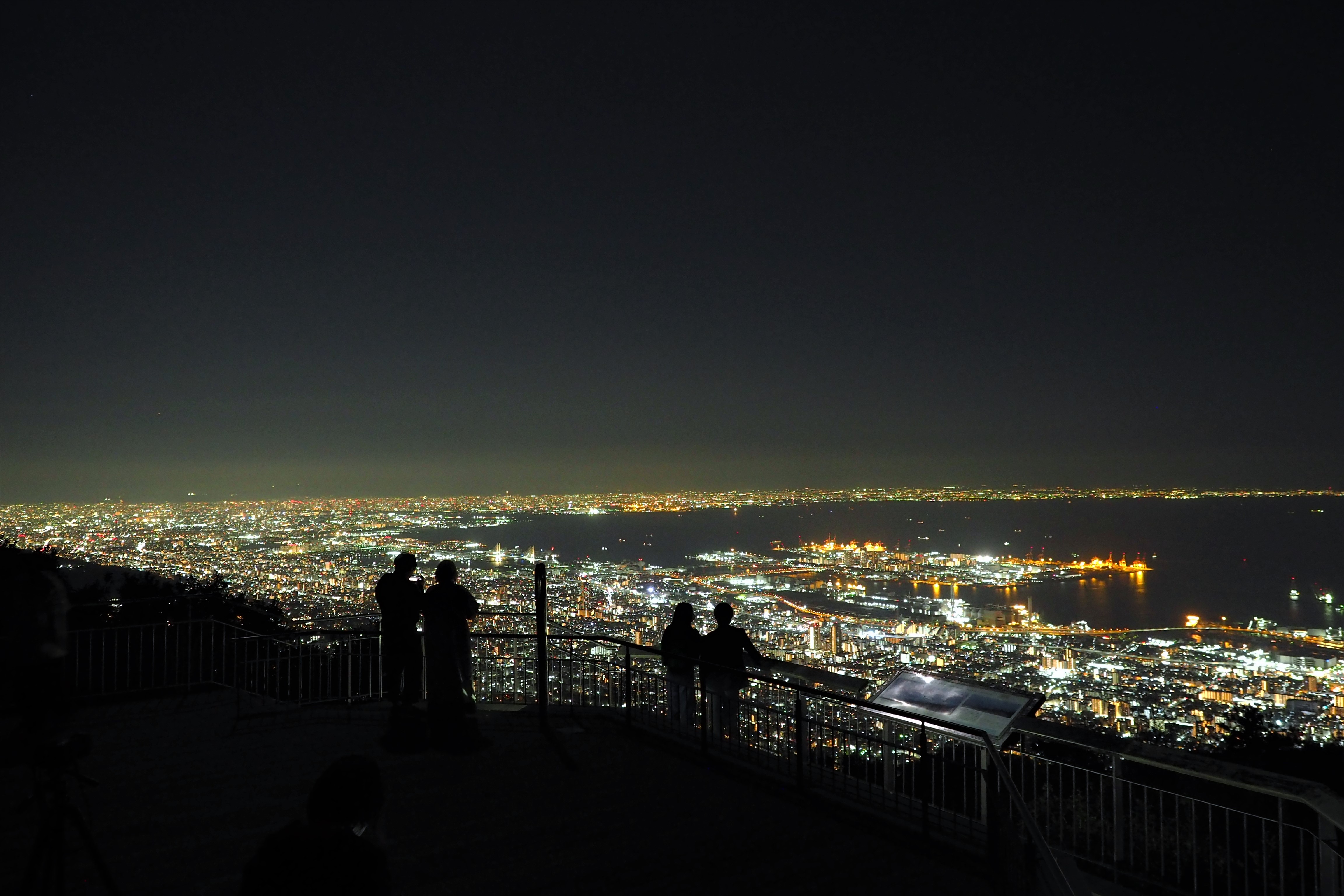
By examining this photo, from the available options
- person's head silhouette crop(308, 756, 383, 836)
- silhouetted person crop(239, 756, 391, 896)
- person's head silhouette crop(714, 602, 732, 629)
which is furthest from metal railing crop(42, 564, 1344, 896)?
person's head silhouette crop(308, 756, 383, 836)

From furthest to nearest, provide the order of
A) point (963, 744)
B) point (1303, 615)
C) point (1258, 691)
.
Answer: point (1303, 615)
point (1258, 691)
point (963, 744)

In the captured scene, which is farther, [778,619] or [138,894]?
[778,619]

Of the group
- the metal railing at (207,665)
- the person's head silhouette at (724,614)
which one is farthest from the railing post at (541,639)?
the metal railing at (207,665)

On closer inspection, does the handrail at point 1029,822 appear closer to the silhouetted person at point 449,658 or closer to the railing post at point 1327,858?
the railing post at point 1327,858

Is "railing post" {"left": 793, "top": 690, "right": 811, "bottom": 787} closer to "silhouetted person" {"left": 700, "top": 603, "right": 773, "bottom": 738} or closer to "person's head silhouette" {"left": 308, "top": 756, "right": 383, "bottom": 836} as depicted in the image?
"silhouetted person" {"left": 700, "top": 603, "right": 773, "bottom": 738}

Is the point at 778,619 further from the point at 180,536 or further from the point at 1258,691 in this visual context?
the point at 180,536

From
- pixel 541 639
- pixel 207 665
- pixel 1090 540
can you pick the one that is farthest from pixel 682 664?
pixel 1090 540

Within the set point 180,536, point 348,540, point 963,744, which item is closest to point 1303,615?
point 963,744
